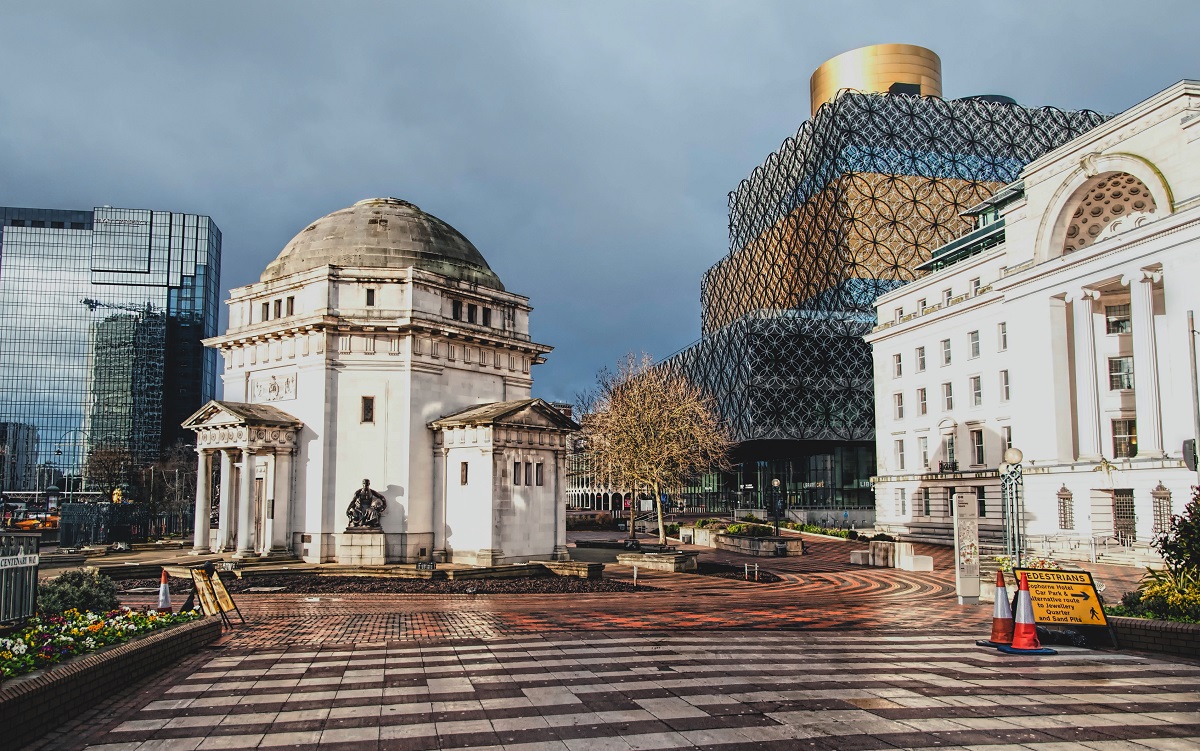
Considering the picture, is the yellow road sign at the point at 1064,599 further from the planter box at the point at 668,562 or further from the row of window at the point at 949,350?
the row of window at the point at 949,350

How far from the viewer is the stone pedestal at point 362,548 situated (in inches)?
1374

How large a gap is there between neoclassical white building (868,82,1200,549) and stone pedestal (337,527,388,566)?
22.5 metres

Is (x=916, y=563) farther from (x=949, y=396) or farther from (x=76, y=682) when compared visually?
(x=76, y=682)

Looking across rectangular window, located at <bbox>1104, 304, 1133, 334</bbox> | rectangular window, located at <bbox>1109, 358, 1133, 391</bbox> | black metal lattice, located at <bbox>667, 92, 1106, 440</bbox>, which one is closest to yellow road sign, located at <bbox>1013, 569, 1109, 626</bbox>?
rectangular window, located at <bbox>1109, 358, 1133, 391</bbox>

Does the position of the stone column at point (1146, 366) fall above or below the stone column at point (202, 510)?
above

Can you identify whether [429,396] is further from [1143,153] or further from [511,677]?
[1143,153]

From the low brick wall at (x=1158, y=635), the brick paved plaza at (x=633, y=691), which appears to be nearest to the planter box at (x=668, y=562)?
the brick paved plaza at (x=633, y=691)

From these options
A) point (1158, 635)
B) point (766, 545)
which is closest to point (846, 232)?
point (766, 545)

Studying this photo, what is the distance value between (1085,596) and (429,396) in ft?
91.6

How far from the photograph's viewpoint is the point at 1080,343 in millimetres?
43406

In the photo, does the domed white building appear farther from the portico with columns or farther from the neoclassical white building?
the neoclassical white building

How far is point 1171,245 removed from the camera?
37.2 metres

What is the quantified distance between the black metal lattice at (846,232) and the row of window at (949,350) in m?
24.9

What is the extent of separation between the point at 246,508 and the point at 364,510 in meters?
5.12
